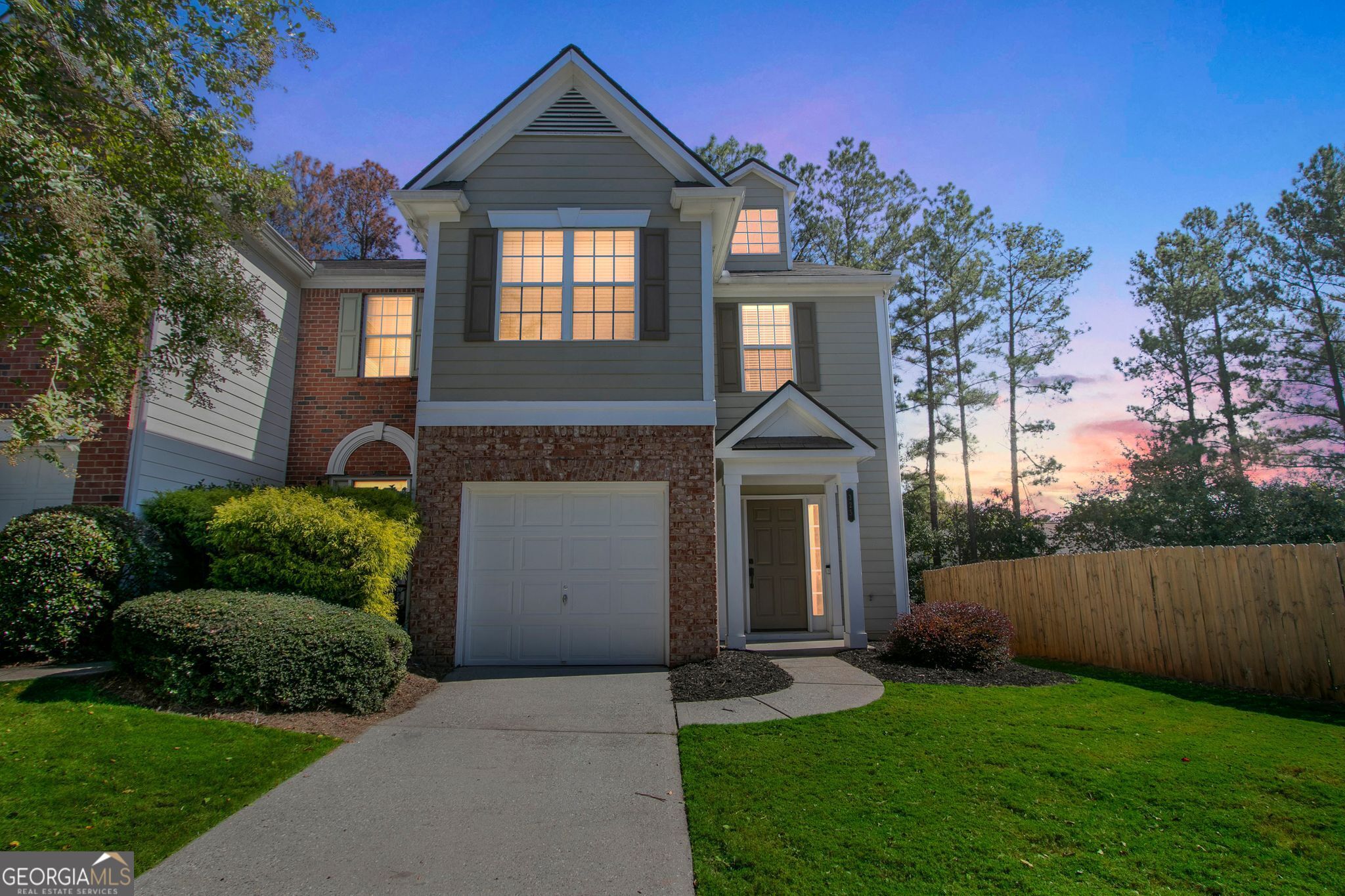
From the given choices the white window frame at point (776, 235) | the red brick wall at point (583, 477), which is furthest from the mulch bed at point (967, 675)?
the white window frame at point (776, 235)

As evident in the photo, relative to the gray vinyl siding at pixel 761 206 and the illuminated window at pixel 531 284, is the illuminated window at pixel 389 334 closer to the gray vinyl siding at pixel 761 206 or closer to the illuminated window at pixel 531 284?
the illuminated window at pixel 531 284

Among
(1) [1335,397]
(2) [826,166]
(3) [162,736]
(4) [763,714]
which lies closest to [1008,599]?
(4) [763,714]

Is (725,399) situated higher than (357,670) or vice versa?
(725,399)

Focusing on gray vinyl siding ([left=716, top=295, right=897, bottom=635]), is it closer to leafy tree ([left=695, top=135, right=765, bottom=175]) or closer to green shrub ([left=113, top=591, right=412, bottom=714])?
green shrub ([left=113, top=591, right=412, bottom=714])

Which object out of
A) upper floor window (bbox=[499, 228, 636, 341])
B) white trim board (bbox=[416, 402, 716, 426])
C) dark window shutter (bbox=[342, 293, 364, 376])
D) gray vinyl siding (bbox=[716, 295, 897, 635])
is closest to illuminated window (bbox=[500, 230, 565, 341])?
upper floor window (bbox=[499, 228, 636, 341])

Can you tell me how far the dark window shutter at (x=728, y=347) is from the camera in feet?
42.0

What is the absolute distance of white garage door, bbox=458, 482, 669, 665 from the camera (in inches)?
378

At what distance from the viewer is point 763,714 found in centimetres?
687

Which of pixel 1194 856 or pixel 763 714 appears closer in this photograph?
pixel 1194 856

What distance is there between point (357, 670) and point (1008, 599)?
11.1m

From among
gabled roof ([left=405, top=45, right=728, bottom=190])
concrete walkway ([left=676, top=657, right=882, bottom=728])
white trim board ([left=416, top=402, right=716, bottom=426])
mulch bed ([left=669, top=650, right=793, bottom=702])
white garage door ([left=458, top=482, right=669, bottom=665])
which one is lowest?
concrete walkway ([left=676, top=657, right=882, bottom=728])

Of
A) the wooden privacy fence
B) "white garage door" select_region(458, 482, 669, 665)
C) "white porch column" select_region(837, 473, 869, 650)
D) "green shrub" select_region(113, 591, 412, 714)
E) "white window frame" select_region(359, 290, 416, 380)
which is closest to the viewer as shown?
"green shrub" select_region(113, 591, 412, 714)

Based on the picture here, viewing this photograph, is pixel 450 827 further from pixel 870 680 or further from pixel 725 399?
pixel 725 399

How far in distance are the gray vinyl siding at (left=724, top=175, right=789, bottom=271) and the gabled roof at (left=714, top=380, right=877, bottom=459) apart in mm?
4222
